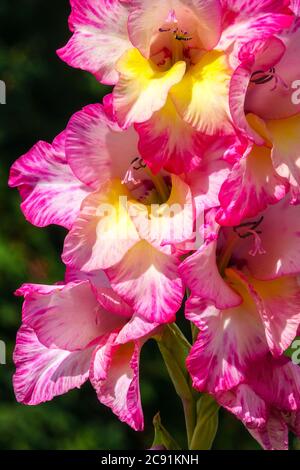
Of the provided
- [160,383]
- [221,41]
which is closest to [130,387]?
[221,41]

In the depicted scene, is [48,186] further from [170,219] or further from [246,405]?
[246,405]

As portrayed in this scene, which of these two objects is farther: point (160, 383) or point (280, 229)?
point (160, 383)

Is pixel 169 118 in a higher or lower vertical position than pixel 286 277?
higher

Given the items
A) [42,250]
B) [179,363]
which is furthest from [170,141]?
[42,250]

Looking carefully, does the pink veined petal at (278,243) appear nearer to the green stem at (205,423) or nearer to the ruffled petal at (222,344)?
the ruffled petal at (222,344)
